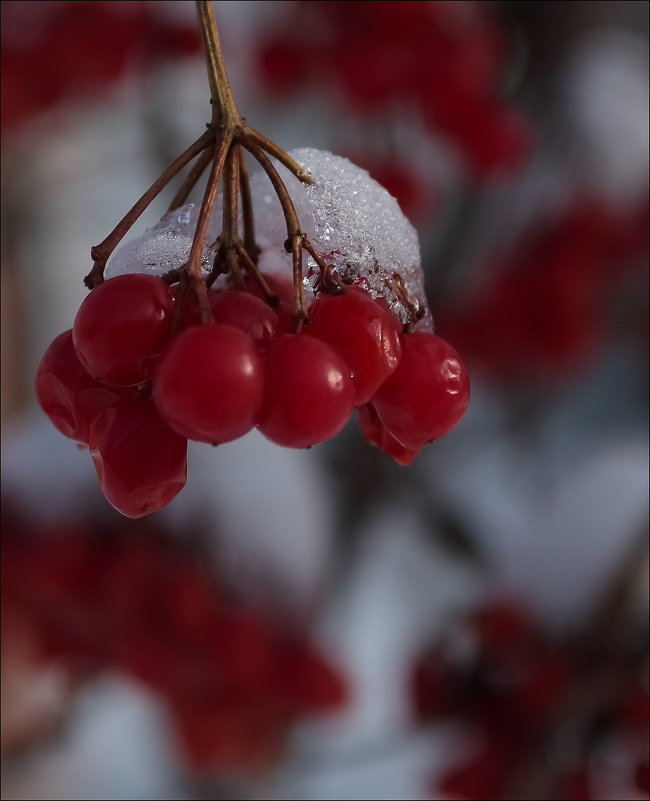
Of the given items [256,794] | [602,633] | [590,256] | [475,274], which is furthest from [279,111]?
[256,794]

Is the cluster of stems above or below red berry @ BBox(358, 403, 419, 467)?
above

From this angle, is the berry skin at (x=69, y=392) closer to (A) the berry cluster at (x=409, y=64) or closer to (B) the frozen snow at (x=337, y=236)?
(B) the frozen snow at (x=337, y=236)

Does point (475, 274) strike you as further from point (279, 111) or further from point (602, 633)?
point (602, 633)

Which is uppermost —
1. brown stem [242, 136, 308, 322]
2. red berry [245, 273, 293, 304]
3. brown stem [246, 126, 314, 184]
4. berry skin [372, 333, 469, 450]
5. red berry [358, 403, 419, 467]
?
brown stem [246, 126, 314, 184]

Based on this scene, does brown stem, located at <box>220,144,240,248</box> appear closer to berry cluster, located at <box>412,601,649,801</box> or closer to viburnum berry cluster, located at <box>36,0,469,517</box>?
viburnum berry cluster, located at <box>36,0,469,517</box>

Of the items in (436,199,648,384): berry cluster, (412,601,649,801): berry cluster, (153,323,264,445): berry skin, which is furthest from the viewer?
(436,199,648,384): berry cluster

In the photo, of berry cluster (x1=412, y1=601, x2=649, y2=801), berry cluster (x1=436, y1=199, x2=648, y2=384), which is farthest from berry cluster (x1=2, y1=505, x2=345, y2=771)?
berry cluster (x1=436, y1=199, x2=648, y2=384)

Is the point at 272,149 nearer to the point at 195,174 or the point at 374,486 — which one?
the point at 195,174

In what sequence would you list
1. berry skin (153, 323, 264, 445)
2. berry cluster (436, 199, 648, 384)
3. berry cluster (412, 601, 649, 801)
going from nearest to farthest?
berry skin (153, 323, 264, 445), berry cluster (412, 601, 649, 801), berry cluster (436, 199, 648, 384)
